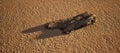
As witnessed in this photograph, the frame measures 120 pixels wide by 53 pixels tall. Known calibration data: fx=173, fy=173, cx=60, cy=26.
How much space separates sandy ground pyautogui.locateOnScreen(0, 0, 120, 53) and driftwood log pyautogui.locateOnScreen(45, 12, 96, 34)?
0.67 feet

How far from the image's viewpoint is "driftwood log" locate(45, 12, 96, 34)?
24.5 feet

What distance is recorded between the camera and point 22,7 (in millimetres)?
8891

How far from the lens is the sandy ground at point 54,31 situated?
6.77 meters

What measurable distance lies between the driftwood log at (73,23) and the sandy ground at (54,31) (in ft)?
0.67

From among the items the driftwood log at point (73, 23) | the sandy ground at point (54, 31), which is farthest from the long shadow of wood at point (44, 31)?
the driftwood log at point (73, 23)

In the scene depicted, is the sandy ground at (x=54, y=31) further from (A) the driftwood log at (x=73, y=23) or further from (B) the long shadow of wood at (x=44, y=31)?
(A) the driftwood log at (x=73, y=23)

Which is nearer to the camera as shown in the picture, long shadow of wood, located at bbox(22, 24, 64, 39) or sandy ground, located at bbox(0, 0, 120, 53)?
sandy ground, located at bbox(0, 0, 120, 53)

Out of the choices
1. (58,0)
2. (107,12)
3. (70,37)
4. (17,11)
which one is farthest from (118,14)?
(17,11)

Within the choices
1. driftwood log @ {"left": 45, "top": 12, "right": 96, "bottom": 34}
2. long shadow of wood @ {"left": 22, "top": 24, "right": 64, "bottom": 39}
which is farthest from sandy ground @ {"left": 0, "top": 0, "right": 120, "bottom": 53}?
driftwood log @ {"left": 45, "top": 12, "right": 96, "bottom": 34}

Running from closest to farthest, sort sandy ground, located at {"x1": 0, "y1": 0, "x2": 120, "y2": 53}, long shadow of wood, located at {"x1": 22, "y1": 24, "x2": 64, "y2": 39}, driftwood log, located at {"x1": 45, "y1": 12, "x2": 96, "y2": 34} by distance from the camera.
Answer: sandy ground, located at {"x1": 0, "y1": 0, "x2": 120, "y2": 53} → long shadow of wood, located at {"x1": 22, "y1": 24, "x2": 64, "y2": 39} → driftwood log, located at {"x1": 45, "y1": 12, "x2": 96, "y2": 34}

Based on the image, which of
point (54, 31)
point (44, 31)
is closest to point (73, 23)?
point (54, 31)

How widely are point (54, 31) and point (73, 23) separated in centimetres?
91

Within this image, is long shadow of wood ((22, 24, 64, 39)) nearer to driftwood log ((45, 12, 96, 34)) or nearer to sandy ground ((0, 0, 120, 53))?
sandy ground ((0, 0, 120, 53))

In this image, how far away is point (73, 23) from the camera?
759 centimetres
